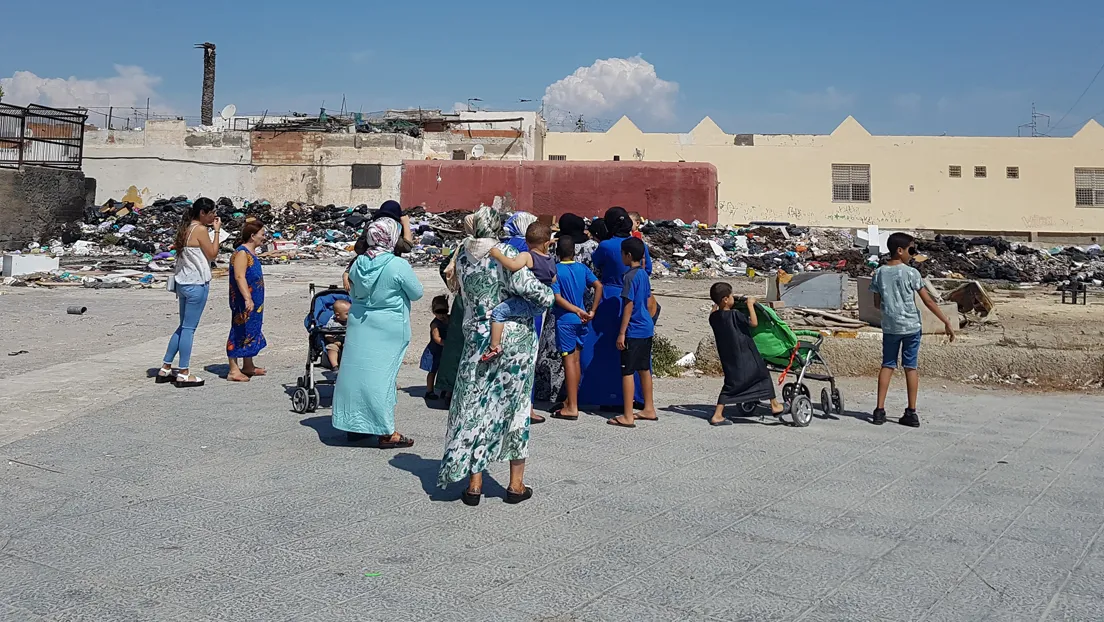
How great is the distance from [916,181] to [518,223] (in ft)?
115

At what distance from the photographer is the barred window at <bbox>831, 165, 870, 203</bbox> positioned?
3859 centimetres

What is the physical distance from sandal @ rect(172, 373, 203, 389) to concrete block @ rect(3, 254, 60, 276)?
11709mm

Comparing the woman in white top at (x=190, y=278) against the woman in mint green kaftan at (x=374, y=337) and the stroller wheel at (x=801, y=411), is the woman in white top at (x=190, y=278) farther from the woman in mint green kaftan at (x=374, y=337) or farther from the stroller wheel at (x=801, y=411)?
the stroller wheel at (x=801, y=411)

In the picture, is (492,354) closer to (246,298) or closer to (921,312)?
(246,298)

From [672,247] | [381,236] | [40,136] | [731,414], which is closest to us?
[381,236]

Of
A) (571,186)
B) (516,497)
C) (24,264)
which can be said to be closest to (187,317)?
(516,497)

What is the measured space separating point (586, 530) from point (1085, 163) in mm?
40680

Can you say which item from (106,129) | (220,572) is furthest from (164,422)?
(106,129)

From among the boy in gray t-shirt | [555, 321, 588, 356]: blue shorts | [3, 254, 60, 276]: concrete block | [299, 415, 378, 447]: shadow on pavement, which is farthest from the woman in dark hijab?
[3, 254, 60, 276]: concrete block

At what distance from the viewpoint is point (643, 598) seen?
3635mm

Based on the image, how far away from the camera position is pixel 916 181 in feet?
125

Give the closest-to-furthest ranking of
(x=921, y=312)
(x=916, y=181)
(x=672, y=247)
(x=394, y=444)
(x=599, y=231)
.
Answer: (x=394, y=444), (x=599, y=231), (x=921, y=312), (x=672, y=247), (x=916, y=181)

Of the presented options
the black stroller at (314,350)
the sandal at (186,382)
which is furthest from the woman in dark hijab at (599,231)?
the sandal at (186,382)

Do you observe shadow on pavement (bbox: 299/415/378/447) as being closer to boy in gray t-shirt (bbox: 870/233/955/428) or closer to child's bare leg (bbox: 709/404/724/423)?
child's bare leg (bbox: 709/404/724/423)
